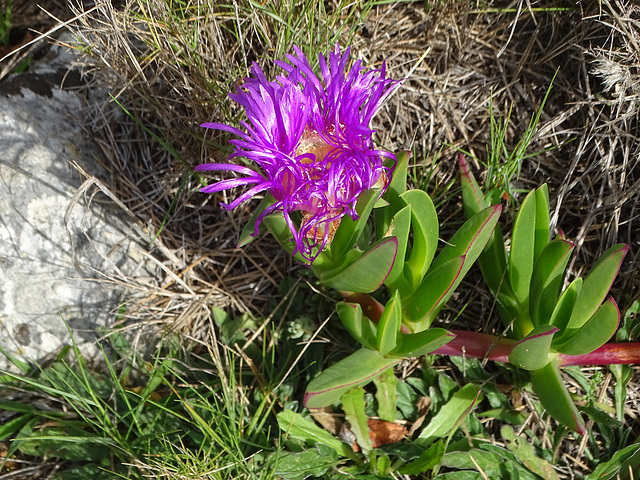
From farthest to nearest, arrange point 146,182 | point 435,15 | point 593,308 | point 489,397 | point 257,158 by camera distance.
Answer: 1. point 146,182
2. point 435,15
3. point 489,397
4. point 593,308
5. point 257,158

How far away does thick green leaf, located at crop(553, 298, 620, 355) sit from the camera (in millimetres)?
1412

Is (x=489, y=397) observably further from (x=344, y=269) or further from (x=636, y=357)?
(x=344, y=269)

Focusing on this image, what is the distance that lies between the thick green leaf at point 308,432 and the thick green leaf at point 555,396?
64 centimetres

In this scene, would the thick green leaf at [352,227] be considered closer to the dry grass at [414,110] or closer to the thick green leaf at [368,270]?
the thick green leaf at [368,270]

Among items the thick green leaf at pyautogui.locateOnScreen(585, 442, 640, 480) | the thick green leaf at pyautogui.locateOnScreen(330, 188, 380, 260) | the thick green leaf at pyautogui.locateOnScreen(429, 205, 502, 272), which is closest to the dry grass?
the thick green leaf at pyautogui.locateOnScreen(585, 442, 640, 480)

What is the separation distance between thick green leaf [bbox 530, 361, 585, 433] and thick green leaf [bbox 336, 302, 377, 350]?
1.69ft

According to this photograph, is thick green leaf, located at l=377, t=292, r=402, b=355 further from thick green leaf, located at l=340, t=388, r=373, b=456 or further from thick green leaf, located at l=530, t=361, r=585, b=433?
thick green leaf, located at l=530, t=361, r=585, b=433

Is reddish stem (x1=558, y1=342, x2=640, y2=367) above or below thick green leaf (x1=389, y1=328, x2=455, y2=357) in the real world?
below

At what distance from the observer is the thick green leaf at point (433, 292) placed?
1452 millimetres

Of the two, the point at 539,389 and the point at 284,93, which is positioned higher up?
the point at 284,93

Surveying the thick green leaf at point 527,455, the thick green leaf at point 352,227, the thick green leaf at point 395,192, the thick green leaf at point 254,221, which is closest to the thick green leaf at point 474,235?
the thick green leaf at point 395,192

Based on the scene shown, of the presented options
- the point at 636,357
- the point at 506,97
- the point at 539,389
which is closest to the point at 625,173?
the point at 506,97

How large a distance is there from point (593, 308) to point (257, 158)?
1.05 m

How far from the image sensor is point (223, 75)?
6.23 ft
